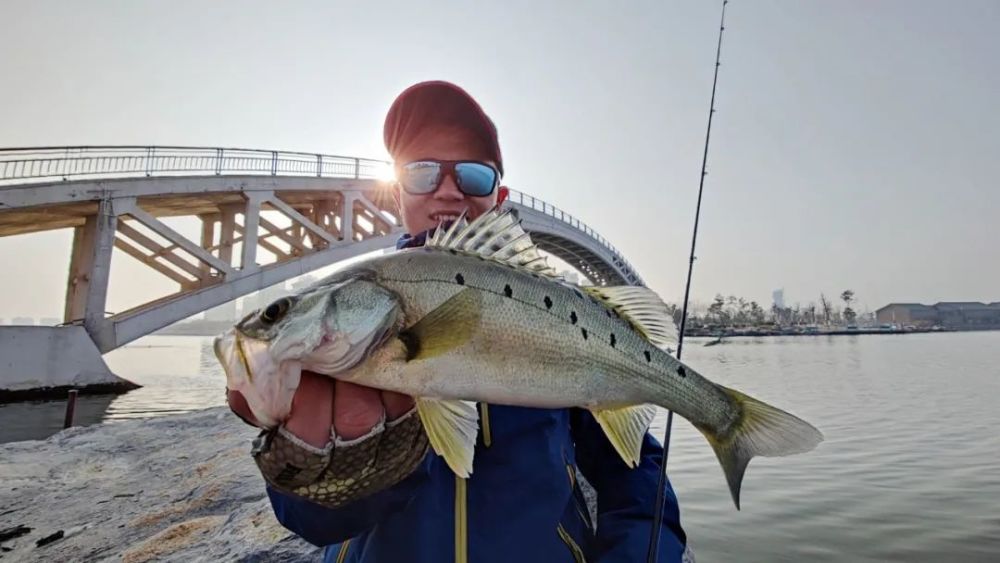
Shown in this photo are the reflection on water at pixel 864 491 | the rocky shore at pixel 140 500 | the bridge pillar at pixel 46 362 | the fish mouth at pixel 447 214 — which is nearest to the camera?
the fish mouth at pixel 447 214

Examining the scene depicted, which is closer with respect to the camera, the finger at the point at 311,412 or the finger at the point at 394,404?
the finger at the point at 311,412

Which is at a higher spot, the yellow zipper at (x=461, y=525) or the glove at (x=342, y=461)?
the glove at (x=342, y=461)

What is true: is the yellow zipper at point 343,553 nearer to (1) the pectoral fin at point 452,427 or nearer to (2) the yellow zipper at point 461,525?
(2) the yellow zipper at point 461,525

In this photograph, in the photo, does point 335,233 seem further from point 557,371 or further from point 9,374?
point 557,371

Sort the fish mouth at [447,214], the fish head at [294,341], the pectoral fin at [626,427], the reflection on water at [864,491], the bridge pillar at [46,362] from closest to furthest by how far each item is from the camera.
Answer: the fish head at [294,341] → the pectoral fin at [626,427] → the fish mouth at [447,214] → the reflection on water at [864,491] → the bridge pillar at [46,362]

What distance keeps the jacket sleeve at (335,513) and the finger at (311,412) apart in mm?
267

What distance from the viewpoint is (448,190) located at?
3090 mm

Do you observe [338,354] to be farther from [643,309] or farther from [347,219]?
[347,219]

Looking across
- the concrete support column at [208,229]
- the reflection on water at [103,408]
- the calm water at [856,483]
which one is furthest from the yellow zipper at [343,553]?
the concrete support column at [208,229]

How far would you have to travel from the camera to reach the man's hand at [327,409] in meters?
1.70

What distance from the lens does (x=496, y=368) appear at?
1.91 meters

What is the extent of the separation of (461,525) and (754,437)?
136 cm

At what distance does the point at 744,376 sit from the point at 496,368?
1124 inches

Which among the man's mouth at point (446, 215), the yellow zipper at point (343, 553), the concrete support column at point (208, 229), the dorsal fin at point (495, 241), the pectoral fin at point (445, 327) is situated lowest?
the yellow zipper at point (343, 553)
